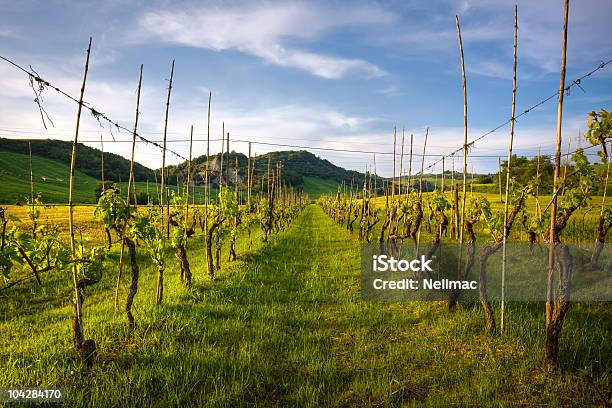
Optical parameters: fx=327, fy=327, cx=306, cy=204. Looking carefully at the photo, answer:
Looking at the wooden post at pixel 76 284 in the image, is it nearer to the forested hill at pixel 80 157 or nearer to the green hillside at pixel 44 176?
the green hillside at pixel 44 176

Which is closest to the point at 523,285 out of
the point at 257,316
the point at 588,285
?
the point at 588,285

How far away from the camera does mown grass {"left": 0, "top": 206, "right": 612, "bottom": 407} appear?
4355mm

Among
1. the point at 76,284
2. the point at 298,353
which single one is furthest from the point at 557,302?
the point at 76,284

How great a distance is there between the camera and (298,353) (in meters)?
5.60

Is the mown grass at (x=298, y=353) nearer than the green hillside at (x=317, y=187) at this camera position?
Yes

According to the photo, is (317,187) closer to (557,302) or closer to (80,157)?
(80,157)

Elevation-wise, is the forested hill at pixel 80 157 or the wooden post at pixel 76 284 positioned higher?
the forested hill at pixel 80 157

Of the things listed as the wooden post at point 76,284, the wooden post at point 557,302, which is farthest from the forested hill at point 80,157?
the wooden post at point 557,302

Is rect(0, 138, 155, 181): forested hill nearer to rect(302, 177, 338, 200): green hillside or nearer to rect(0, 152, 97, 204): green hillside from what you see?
rect(0, 152, 97, 204): green hillside

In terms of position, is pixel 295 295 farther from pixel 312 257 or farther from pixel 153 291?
pixel 312 257

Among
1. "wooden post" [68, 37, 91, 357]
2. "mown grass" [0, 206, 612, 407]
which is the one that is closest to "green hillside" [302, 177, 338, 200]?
"mown grass" [0, 206, 612, 407]

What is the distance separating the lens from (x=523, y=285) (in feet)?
31.2

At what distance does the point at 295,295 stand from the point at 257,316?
1.91 m

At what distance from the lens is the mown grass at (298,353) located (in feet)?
14.3
